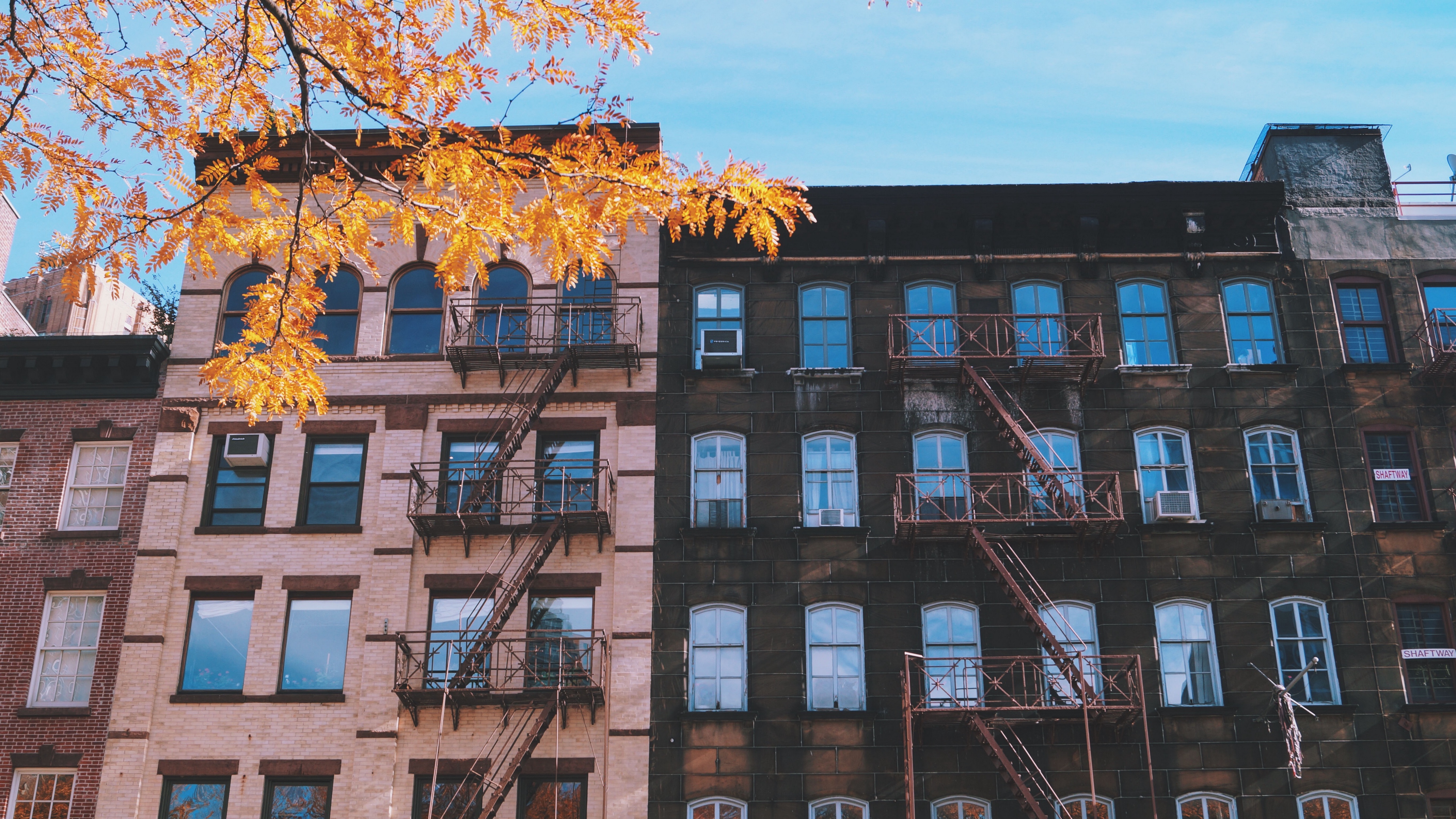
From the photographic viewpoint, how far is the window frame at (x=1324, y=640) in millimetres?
22250

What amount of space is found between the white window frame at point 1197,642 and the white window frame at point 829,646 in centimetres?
521

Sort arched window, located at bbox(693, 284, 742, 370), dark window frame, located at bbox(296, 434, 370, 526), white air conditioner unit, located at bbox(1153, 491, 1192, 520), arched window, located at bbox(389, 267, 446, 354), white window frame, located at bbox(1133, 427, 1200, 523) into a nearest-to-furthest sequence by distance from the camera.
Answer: white air conditioner unit, located at bbox(1153, 491, 1192, 520) < white window frame, located at bbox(1133, 427, 1200, 523) < dark window frame, located at bbox(296, 434, 370, 526) < arched window, located at bbox(389, 267, 446, 354) < arched window, located at bbox(693, 284, 742, 370)

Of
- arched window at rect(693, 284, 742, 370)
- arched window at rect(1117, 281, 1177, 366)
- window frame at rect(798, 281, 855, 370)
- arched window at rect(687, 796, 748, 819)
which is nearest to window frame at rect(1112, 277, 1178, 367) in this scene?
arched window at rect(1117, 281, 1177, 366)

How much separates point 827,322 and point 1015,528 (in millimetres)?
5593

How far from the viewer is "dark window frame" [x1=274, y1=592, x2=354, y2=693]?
74.0 ft

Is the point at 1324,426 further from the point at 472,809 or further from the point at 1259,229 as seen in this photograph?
the point at 472,809

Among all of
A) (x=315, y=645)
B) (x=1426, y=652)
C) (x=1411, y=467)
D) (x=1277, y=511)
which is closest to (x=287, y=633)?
(x=315, y=645)

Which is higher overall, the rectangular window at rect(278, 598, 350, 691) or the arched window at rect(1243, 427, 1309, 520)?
the arched window at rect(1243, 427, 1309, 520)

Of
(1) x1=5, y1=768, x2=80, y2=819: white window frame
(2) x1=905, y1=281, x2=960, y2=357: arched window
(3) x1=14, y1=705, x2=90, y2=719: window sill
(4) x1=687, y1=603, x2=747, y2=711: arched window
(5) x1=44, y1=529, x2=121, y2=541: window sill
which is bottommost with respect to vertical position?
(1) x1=5, y1=768, x2=80, y2=819: white window frame

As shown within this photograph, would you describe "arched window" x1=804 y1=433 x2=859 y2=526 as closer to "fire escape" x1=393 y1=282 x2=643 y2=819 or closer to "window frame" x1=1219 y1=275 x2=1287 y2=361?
"fire escape" x1=393 y1=282 x2=643 y2=819

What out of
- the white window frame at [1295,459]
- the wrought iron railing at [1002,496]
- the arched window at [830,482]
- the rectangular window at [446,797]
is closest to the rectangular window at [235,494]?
the rectangular window at [446,797]

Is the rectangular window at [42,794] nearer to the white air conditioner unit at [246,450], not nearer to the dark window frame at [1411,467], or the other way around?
the white air conditioner unit at [246,450]

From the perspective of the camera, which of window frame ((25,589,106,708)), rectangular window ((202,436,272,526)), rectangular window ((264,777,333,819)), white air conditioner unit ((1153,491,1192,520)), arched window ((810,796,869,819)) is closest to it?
arched window ((810,796,869,819))

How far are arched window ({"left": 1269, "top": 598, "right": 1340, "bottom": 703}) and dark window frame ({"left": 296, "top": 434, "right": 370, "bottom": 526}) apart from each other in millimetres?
16937
